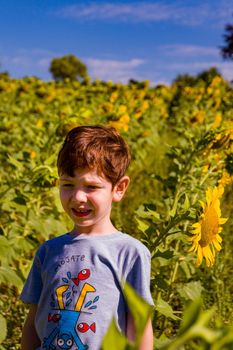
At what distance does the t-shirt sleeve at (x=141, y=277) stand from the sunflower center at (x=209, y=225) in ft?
0.81

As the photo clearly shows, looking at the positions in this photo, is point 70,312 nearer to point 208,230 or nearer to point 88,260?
point 88,260

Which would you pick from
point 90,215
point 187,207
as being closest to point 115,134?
point 90,215

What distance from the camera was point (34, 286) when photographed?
1239 mm

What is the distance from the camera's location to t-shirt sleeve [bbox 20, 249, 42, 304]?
1234mm

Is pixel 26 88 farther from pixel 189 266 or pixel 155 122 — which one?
pixel 189 266

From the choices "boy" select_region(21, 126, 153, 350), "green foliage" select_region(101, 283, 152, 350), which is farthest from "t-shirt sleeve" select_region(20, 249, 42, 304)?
"green foliage" select_region(101, 283, 152, 350)

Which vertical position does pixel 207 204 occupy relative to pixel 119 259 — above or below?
above

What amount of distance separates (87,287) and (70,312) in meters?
0.05

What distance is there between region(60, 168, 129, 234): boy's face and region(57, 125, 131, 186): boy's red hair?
1 centimetres

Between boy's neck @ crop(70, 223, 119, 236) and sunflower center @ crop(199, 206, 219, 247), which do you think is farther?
sunflower center @ crop(199, 206, 219, 247)

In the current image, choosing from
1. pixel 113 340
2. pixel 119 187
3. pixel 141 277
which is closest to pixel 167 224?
pixel 119 187

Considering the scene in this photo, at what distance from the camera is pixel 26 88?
8484mm

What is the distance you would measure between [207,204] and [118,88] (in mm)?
7793

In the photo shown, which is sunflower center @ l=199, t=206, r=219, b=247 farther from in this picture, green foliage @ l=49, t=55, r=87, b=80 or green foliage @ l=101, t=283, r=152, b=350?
green foliage @ l=49, t=55, r=87, b=80
